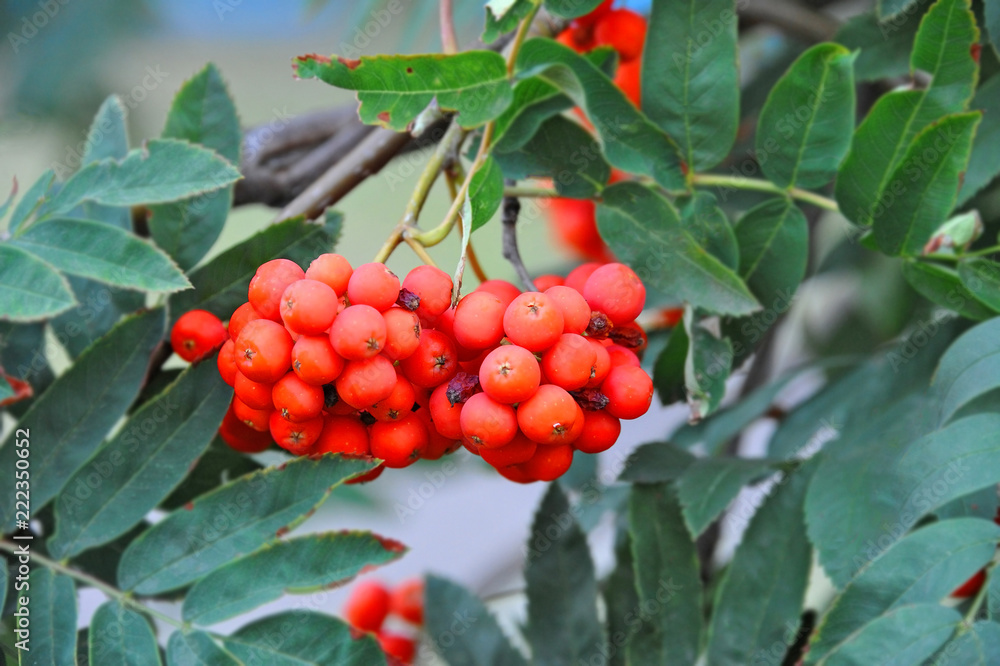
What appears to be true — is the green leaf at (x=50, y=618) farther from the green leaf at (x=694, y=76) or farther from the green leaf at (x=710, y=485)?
the green leaf at (x=694, y=76)

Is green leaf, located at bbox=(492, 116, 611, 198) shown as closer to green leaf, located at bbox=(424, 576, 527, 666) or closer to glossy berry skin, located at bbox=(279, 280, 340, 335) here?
glossy berry skin, located at bbox=(279, 280, 340, 335)

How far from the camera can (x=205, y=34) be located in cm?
195

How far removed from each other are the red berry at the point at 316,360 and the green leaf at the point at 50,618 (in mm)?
305

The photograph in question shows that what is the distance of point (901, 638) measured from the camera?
0.53 meters

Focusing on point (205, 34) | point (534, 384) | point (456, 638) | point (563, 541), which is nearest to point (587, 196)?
point (534, 384)

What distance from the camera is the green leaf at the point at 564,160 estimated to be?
642 mm

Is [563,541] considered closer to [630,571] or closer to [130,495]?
[630,571]

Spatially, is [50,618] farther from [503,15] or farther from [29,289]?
[503,15]

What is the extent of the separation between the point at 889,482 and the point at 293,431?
454 mm

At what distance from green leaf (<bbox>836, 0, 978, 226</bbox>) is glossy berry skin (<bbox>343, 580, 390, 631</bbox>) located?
85cm

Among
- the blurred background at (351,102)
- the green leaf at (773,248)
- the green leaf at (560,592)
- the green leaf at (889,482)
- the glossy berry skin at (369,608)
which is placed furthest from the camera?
the glossy berry skin at (369,608)

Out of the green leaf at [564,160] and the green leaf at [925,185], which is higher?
the green leaf at [564,160]

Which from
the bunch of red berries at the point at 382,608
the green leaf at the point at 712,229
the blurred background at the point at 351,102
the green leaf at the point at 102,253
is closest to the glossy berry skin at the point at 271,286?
the green leaf at the point at 102,253

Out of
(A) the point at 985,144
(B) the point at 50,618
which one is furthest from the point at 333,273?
(A) the point at 985,144
